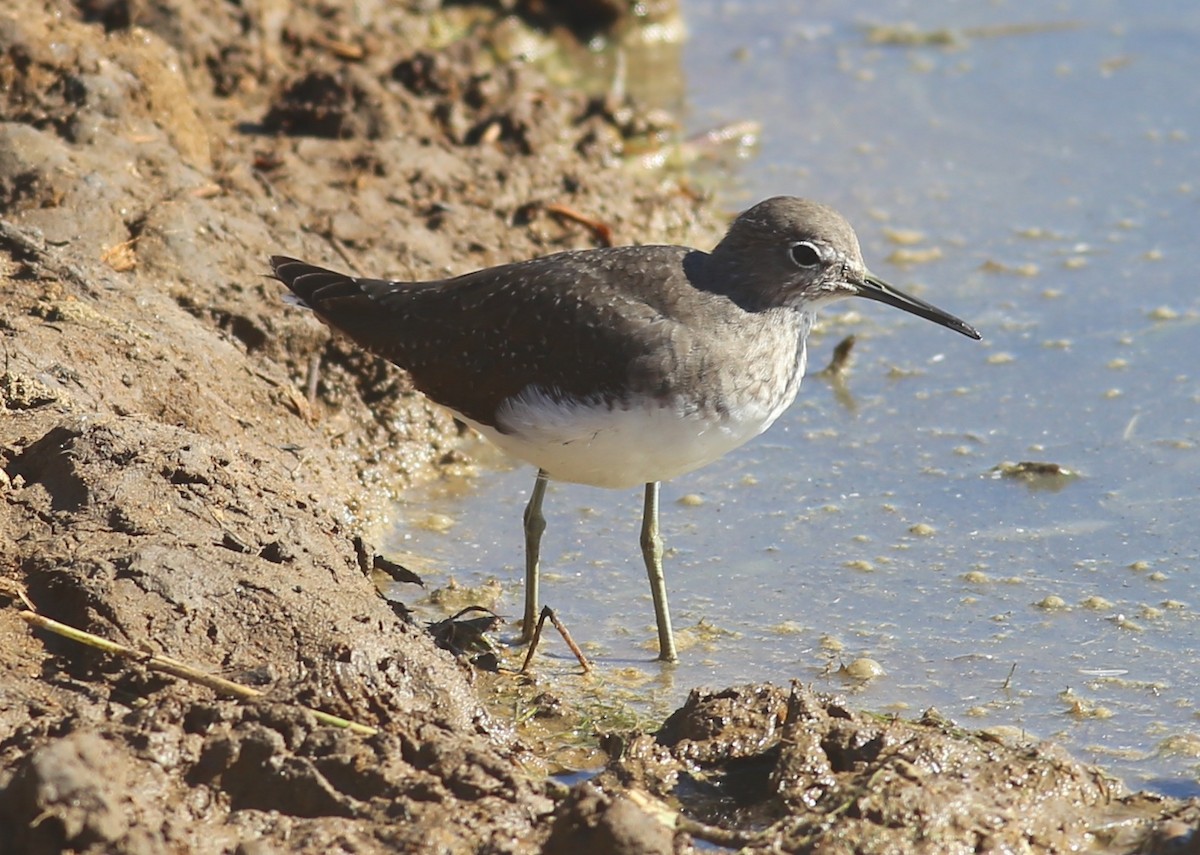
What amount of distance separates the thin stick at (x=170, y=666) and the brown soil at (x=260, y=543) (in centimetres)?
4

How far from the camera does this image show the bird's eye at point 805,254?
6.34 m

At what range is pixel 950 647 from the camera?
20.5 feet

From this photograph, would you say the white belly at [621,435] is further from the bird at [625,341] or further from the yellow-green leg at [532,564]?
the yellow-green leg at [532,564]

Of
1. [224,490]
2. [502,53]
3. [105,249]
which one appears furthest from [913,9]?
[224,490]

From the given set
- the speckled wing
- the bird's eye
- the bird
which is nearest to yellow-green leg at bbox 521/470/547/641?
the bird

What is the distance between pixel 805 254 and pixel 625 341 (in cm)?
94

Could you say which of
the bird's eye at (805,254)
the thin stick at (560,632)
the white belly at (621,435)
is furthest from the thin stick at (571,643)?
the bird's eye at (805,254)

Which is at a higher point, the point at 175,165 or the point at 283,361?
the point at 175,165

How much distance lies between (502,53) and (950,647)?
271 inches

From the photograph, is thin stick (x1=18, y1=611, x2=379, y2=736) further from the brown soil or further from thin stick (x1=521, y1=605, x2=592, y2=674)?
thin stick (x1=521, y1=605, x2=592, y2=674)

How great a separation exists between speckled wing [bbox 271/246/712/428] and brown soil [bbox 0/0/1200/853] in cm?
62

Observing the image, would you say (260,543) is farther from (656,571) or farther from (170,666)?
(656,571)

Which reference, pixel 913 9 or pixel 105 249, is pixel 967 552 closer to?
pixel 105 249

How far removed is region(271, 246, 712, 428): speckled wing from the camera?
5.89 meters
